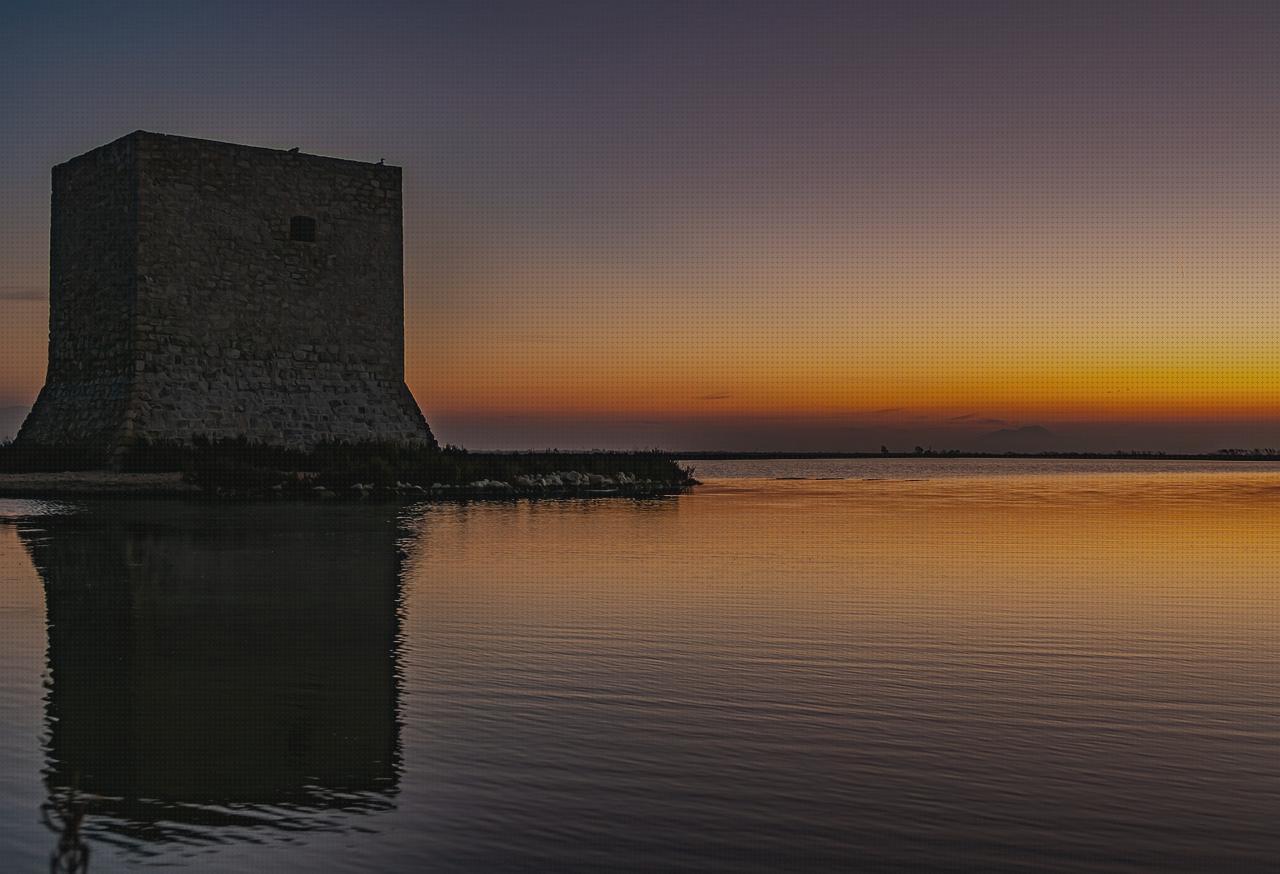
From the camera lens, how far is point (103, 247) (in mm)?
26781

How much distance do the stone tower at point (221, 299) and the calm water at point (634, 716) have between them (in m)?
15.0

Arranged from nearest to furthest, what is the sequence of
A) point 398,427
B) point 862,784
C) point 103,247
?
1. point 862,784
2. point 103,247
3. point 398,427

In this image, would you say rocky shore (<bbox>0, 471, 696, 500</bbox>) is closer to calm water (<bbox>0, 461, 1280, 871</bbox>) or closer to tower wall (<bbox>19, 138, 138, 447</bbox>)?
tower wall (<bbox>19, 138, 138, 447</bbox>)

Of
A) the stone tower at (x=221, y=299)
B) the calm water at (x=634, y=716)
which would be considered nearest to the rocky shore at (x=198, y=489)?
the stone tower at (x=221, y=299)

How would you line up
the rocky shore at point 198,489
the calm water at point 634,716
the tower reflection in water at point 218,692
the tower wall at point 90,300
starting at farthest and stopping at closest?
1. the tower wall at point 90,300
2. the rocky shore at point 198,489
3. the tower reflection in water at point 218,692
4. the calm water at point 634,716

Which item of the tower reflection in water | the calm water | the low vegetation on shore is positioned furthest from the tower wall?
the tower reflection in water

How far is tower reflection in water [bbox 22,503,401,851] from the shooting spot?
3.80 metres

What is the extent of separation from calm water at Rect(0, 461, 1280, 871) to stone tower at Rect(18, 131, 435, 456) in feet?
49.3

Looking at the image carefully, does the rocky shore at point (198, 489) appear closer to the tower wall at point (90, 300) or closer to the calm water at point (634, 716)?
the tower wall at point (90, 300)

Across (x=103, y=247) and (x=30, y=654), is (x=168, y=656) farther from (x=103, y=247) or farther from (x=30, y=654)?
(x=103, y=247)

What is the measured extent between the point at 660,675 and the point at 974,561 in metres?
7.21

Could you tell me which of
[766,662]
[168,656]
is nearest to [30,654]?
[168,656]

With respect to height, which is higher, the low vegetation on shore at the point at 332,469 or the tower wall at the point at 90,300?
the tower wall at the point at 90,300

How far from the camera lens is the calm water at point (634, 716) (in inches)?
138
